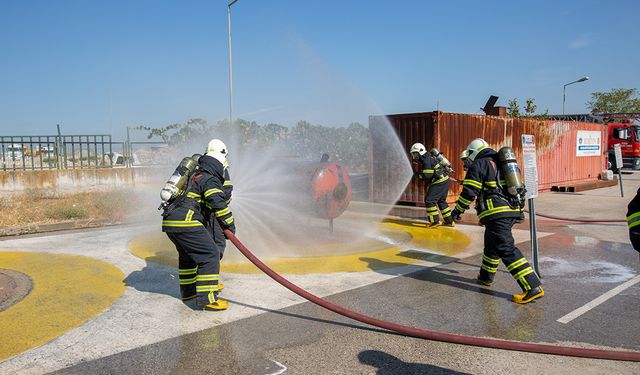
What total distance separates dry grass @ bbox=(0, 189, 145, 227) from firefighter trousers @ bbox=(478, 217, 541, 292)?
919 centimetres

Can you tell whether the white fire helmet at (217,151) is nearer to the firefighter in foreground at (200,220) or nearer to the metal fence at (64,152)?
the firefighter in foreground at (200,220)

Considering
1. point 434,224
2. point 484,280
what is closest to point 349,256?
point 484,280

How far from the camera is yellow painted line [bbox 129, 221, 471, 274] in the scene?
656cm

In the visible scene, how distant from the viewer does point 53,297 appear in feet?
17.5

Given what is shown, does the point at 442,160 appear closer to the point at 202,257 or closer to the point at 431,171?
the point at 431,171

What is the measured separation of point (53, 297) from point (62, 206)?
7848 millimetres

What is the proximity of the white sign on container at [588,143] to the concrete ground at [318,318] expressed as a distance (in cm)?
1410

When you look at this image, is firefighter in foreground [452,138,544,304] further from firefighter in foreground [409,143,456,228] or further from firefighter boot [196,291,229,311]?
firefighter in foreground [409,143,456,228]

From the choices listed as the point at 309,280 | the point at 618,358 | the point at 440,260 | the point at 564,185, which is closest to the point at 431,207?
the point at 440,260

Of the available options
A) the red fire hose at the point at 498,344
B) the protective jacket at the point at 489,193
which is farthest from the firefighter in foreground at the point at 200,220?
the protective jacket at the point at 489,193

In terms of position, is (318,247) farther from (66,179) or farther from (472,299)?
(66,179)

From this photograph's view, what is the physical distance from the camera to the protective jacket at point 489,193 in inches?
205

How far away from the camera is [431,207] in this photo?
9711 mm

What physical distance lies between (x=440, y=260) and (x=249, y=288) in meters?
3.04
